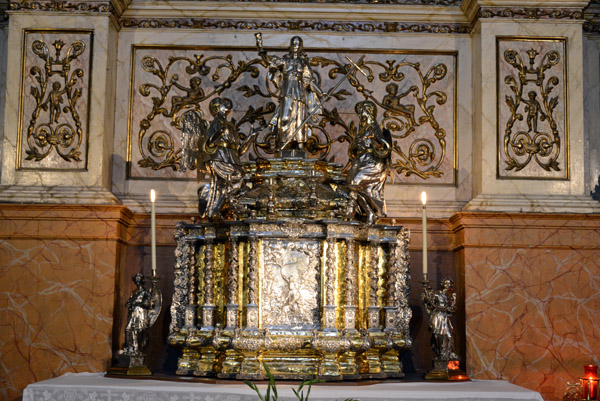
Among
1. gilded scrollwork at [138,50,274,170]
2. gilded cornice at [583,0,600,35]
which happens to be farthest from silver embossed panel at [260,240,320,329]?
gilded cornice at [583,0,600,35]

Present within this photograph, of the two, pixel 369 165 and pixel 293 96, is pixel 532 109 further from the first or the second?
pixel 293 96

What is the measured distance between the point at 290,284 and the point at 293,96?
1.92 meters

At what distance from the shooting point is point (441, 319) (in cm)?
782

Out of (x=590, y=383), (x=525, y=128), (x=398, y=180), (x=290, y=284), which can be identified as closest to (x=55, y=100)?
(x=290, y=284)

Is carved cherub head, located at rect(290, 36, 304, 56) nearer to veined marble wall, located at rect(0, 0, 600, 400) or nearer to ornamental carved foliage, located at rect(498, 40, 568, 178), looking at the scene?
veined marble wall, located at rect(0, 0, 600, 400)

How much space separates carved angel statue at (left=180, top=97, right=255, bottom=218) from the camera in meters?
8.13

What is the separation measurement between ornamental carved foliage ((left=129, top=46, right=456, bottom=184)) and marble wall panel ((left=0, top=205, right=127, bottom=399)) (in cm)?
101

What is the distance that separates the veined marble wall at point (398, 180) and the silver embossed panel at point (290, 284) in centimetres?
178

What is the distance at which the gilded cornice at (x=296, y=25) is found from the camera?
9.55 metres

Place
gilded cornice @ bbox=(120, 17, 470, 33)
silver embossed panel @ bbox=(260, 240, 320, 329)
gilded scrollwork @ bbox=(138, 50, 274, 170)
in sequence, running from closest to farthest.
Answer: silver embossed panel @ bbox=(260, 240, 320, 329) < gilded scrollwork @ bbox=(138, 50, 274, 170) < gilded cornice @ bbox=(120, 17, 470, 33)

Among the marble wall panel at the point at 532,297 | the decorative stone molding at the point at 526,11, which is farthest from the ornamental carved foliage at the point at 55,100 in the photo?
the decorative stone molding at the point at 526,11

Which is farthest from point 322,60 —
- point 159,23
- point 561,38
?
point 561,38

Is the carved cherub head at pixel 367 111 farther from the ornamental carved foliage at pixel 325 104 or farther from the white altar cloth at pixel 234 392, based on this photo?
the white altar cloth at pixel 234 392

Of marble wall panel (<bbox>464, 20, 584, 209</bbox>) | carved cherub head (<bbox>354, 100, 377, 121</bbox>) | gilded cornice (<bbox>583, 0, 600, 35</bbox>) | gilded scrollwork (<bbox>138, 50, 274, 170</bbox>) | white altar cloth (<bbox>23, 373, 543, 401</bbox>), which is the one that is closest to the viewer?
white altar cloth (<bbox>23, 373, 543, 401</bbox>)
